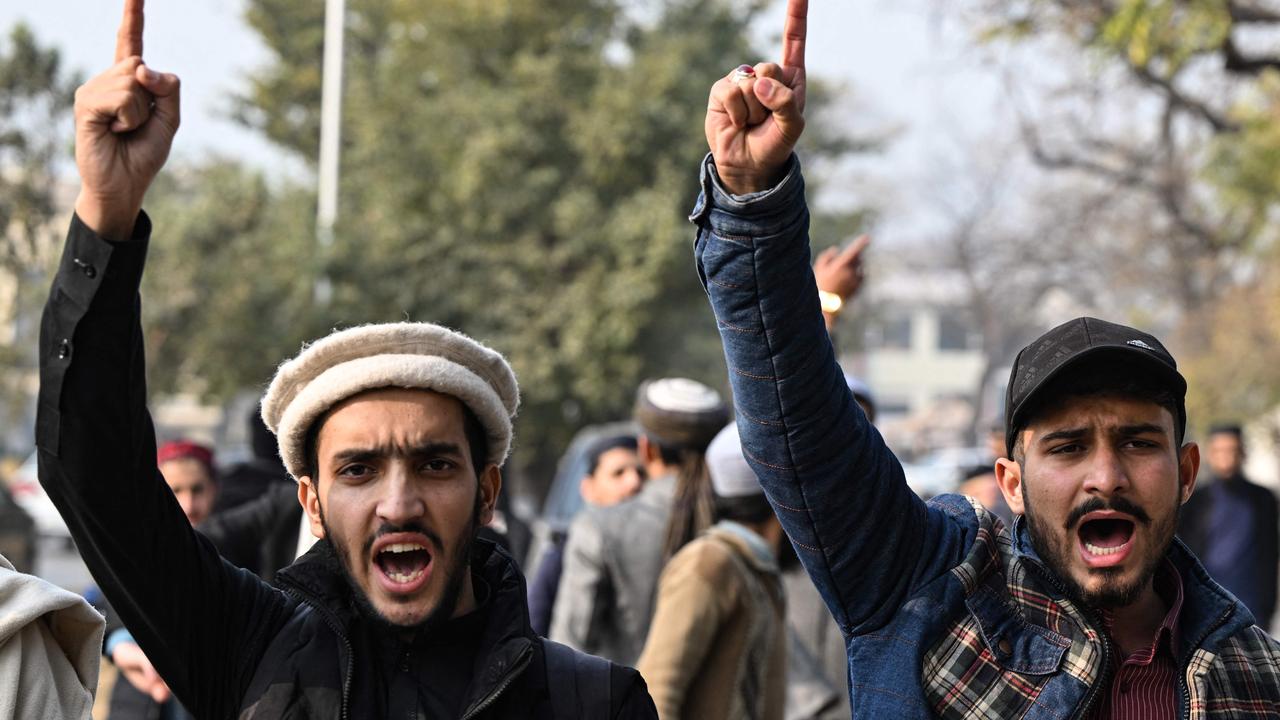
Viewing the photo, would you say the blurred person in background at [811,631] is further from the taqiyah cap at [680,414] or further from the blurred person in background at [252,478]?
the blurred person in background at [252,478]

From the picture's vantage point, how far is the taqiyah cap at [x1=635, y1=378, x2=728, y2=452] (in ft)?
19.5

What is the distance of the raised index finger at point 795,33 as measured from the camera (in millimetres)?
2562

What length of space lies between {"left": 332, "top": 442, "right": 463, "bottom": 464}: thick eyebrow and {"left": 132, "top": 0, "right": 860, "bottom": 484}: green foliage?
21.9 m

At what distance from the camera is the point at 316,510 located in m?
2.87

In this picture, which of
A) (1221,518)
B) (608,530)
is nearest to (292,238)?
(1221,518)

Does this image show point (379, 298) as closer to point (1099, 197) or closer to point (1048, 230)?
point (1099, 197)

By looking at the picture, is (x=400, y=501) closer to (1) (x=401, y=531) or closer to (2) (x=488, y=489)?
(1) (x=401, y=531)

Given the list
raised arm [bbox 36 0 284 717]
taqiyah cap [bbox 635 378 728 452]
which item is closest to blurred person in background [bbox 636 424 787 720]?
taqiyah cap [bbox 635 378 728 452]

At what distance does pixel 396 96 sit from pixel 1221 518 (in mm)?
18414

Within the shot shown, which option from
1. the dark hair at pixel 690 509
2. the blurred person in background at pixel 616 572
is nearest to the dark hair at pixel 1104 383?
A: the dark hair at pixel 690 509

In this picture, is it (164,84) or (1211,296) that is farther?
(1211,296)

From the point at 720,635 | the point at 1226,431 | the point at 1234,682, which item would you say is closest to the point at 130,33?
the point at 1234,682

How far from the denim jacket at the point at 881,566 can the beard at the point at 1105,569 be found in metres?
0.03

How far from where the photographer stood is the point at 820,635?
5258mm
